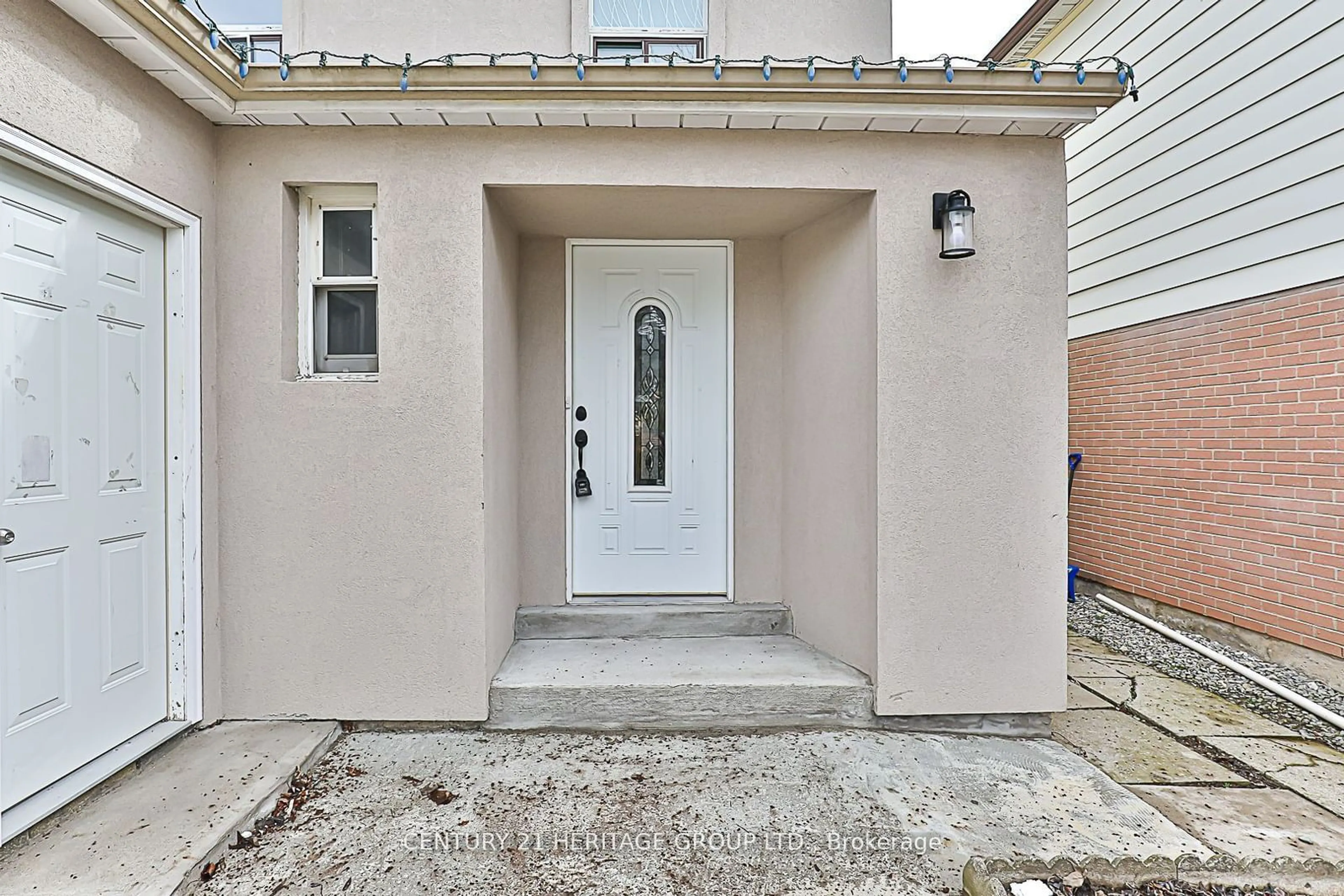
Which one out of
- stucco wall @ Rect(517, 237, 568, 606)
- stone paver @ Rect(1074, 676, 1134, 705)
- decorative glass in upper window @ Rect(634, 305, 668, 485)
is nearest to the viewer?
stone paver @ Rect(1074, 676, 1134, 705)

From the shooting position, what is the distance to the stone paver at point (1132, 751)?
9.45 feet

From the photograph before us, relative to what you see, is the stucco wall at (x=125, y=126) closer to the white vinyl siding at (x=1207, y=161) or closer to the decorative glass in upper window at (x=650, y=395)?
the decorative glass in upper window at (x=650, y=395)

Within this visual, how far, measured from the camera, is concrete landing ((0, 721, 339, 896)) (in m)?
2.08

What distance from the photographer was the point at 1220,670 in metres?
4.13

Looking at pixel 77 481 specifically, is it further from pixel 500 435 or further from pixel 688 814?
pixel 688 814

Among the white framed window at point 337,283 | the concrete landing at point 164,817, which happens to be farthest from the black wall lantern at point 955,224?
the concrete landing at point 164,817

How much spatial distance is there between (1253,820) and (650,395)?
3.42m

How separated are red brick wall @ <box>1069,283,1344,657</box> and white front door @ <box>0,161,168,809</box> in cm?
608

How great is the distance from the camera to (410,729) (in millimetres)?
3215

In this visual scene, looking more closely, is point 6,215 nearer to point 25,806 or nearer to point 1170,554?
point 25,806

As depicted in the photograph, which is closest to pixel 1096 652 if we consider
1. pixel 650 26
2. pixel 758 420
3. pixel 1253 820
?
pixel 1253 820

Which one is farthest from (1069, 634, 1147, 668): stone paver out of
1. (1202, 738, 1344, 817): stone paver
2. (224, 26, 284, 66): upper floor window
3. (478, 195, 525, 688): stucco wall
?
(224, 26, 284, 66): upper floor window

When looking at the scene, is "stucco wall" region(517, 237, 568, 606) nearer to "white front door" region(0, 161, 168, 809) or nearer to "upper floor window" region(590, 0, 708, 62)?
"upper floor window" region(590, 0, 708, 62)

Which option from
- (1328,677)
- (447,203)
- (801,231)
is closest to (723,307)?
(801,231)
